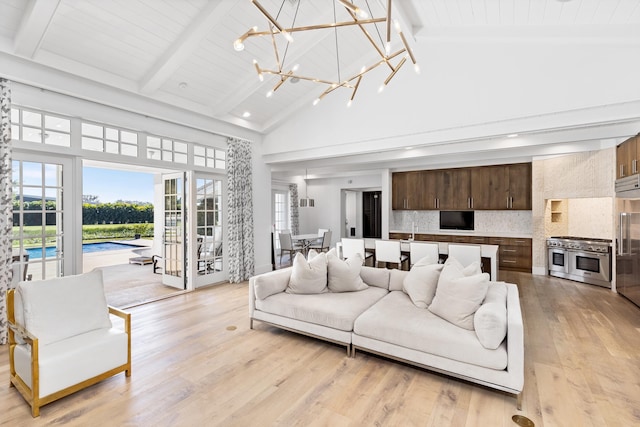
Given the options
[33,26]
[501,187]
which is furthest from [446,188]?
[33,26]

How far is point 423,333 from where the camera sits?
268 centimetres

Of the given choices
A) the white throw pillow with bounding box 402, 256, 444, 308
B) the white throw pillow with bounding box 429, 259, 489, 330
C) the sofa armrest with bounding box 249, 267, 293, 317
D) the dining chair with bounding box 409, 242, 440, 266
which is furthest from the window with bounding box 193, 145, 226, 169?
the white throw pillow with bounding box 429, 259, 489, 330

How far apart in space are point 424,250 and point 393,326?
8.03 ft

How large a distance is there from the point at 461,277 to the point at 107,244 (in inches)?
501

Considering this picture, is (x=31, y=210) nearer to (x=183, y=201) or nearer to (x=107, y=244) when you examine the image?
(x=183, y=201)

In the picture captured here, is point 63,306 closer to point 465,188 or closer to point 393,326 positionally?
point 393,326

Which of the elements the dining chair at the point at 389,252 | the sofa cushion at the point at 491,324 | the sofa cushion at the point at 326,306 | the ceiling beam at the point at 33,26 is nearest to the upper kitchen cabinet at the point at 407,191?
the dining chair at the point at 389,252

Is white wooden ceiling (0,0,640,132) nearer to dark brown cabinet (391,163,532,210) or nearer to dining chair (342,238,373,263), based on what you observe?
dining chair (342,238,373,263)

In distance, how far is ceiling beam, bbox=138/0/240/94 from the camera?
3416 mm

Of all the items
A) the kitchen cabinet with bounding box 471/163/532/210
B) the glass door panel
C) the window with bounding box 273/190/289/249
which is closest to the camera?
the glass door panel

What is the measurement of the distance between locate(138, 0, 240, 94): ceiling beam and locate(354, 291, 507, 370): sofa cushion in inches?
138

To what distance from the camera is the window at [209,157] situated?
18.9ft

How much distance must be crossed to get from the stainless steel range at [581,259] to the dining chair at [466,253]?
2.65m

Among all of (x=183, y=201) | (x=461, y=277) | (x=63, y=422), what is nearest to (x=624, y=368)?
(x=461, y=277)
